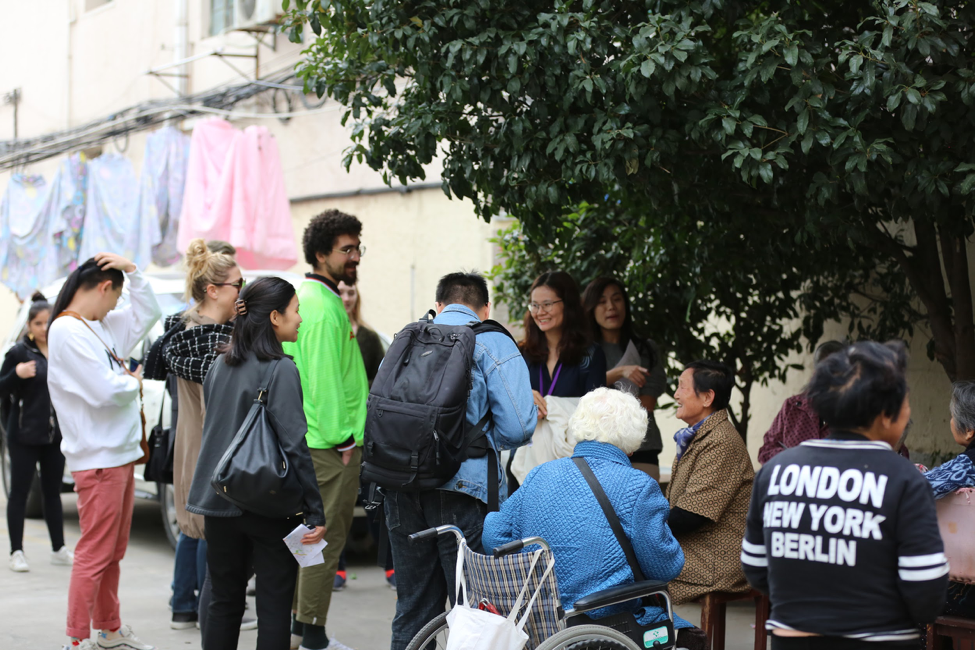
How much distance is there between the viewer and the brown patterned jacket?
4148 millimetres

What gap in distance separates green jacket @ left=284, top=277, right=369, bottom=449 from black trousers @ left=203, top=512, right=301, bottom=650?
0.98m

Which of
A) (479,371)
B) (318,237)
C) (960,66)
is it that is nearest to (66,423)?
(318,237)

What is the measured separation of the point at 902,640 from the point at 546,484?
129 cm

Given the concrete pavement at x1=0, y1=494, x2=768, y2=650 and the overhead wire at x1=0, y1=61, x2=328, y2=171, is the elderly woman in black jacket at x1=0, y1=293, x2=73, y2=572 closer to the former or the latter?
the concrete pavement at x1=0, y1=494, x2=768, y2=650

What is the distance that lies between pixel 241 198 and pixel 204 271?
209 inches

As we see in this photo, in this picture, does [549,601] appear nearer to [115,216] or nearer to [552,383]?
[552,383]

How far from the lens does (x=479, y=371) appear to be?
13.3 ft

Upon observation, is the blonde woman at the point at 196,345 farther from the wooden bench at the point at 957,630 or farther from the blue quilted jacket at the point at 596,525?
the wooden bench at the point at 957,630

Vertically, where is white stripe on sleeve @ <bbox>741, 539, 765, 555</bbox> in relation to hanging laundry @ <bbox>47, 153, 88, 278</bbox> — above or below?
below

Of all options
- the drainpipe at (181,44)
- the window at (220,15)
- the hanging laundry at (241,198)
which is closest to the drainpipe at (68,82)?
the drainpipe at (181,44)

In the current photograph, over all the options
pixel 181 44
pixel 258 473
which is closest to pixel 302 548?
pixel 258 473

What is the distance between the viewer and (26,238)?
12.5m

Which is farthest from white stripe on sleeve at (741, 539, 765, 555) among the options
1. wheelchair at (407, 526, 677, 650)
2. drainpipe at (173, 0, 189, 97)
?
drainpipe at (173, 0, 189, 97)

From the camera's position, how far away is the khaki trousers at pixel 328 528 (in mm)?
4855
